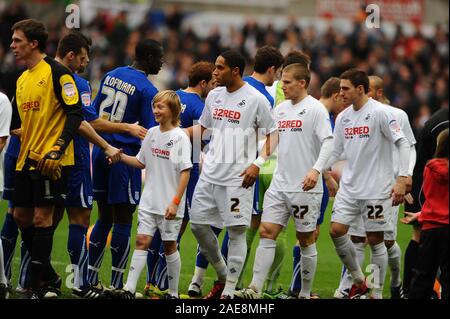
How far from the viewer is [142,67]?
10914 millimetres

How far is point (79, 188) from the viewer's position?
401 inches

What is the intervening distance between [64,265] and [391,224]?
4126 mm

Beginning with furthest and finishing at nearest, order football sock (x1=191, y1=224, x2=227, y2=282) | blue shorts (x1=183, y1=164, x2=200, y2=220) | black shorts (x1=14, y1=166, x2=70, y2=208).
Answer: blue shorts (x1=183, y1=164, x2=200, y2=220)
football sock (x1=191, y1=224, x2=227, y2=282)
black shorts (x1=14, y1=166, x2=70, y2=208)

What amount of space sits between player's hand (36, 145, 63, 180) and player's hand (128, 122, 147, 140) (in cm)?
118

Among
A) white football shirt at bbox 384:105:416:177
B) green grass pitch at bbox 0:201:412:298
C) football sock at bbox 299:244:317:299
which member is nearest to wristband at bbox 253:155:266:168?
football sock at bbox 299:244:317:299

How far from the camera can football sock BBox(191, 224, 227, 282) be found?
34.2 feet

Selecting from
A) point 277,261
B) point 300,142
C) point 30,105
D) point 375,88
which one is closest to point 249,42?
point 375,88

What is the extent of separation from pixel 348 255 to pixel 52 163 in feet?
11.0

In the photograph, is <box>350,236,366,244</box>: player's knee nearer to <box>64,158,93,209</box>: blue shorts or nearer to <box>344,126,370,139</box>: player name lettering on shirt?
<box>344,126,370,139</box>: player name lettering on shirt

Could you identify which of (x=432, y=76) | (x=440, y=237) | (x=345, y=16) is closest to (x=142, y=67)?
(x=440, y=237)

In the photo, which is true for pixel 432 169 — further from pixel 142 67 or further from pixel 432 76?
pixel 432 76

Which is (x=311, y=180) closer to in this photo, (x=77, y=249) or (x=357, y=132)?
(x=357, y=132)

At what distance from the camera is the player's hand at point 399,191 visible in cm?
1020

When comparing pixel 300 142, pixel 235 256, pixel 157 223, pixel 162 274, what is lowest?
pixel 162 274
